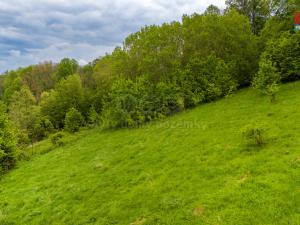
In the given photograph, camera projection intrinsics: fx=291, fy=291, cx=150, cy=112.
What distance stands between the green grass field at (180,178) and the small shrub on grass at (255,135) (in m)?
0.42

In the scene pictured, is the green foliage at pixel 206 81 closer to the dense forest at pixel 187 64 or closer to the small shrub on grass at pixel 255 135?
the dense forest at pixel 187 64

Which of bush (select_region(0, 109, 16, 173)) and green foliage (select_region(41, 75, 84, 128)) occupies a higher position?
green foliage (select_region(41, 75, 84, 128))

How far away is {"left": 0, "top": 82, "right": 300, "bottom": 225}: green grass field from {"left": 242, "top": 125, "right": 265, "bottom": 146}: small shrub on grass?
1.36 ft

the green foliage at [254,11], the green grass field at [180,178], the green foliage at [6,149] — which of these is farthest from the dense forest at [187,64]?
the green grass field at [180,178]

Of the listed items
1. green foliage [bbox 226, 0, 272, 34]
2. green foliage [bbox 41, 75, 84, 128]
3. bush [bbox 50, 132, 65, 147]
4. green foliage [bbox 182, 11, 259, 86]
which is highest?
green foliage [bbox 226, 0, 272, 34]

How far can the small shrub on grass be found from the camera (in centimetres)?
1838

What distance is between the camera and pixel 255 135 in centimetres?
1853

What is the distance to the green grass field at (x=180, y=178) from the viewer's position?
12.3 meters

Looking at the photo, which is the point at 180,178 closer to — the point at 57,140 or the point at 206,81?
the point at 206,81

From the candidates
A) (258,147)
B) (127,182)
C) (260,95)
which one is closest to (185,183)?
(127,182)

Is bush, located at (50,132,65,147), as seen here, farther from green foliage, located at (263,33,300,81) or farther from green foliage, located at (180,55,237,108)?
green foliage, located at (263,33,300,81)

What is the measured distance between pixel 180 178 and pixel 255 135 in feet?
18.9

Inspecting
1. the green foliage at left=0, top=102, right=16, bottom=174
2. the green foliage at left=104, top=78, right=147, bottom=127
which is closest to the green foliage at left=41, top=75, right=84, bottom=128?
the green foliage at left=104, top=78, right=147, bottom=127

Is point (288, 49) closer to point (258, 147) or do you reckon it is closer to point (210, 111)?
point (210, 111)
